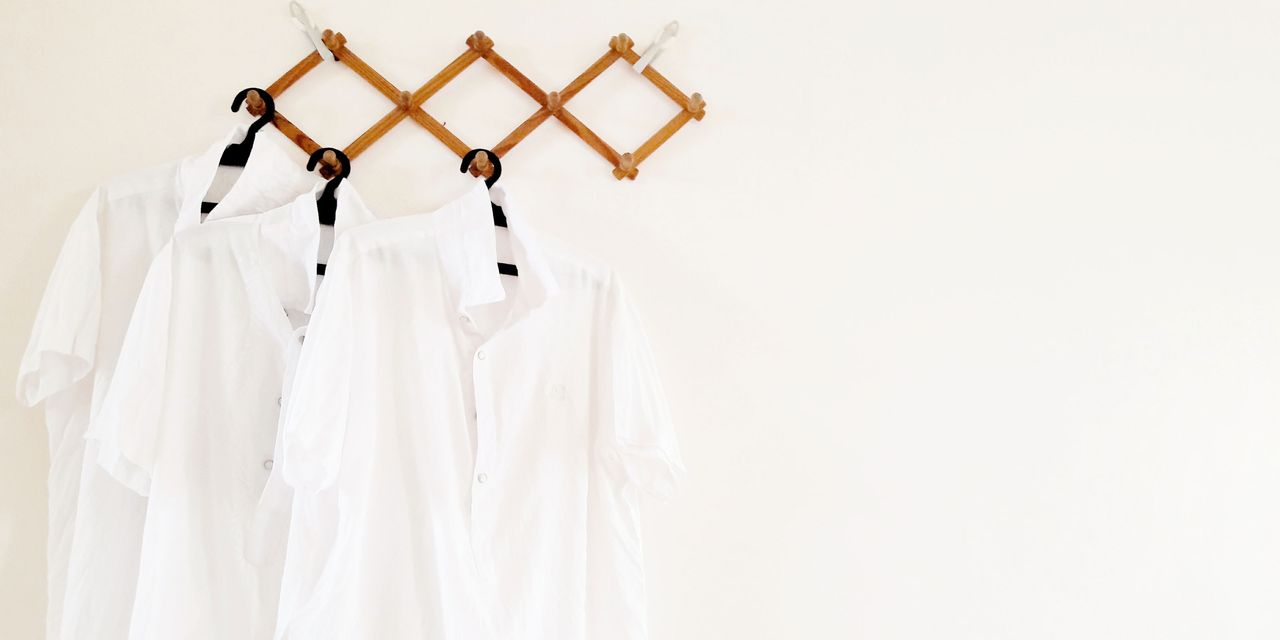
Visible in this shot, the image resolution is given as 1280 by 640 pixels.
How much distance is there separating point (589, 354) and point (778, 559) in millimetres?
425

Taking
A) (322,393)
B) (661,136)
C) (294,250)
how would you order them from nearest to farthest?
(322,393) < (294,250) < (661,136)

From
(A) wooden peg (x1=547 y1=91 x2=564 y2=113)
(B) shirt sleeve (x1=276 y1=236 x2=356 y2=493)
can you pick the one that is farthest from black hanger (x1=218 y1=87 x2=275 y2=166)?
(A) wooden peg (x1=547 y1=91 x2=564 y2=113)

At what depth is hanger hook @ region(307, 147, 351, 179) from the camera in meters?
1.25

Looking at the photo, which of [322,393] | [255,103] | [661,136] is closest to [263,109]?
[255,103]

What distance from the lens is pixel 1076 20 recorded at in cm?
156

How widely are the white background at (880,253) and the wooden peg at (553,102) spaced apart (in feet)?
0.13

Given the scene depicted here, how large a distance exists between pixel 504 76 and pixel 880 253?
649mm

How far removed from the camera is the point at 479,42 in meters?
1.34

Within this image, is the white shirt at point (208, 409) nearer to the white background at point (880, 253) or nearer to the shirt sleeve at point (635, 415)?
the white background at point (880, 253)

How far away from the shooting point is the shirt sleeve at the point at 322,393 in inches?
40.8

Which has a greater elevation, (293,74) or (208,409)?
(293,74)

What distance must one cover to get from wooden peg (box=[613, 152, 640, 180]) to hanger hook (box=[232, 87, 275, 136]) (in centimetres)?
50

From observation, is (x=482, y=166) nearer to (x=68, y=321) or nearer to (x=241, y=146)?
(x=241, y=146)

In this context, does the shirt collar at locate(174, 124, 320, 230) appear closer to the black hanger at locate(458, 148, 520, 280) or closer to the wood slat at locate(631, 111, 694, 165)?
the black hanger at locate(458, 148, 520, 280)
